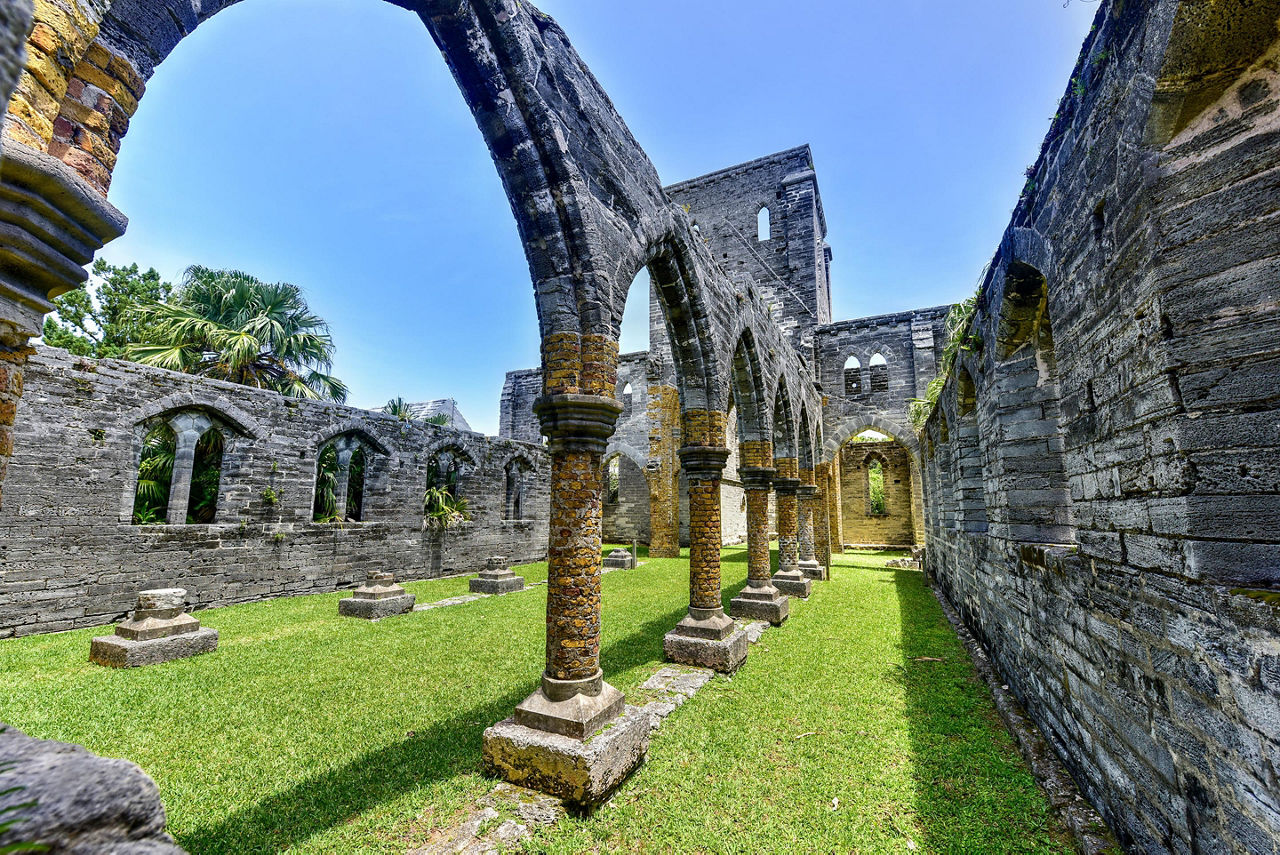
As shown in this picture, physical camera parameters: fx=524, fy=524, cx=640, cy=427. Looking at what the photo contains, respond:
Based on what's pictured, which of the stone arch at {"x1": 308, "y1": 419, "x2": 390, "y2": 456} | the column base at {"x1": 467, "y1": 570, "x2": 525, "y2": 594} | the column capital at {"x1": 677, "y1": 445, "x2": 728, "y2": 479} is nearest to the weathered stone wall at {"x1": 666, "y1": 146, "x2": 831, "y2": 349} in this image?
the column base at {"x1": 467, "y1": 570, "x2": 525, "y2": 594}

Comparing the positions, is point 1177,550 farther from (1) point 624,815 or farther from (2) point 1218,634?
(1) point 624,815

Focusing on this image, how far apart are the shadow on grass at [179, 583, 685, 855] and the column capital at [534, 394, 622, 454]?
2.47 m

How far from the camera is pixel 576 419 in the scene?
4.05 m

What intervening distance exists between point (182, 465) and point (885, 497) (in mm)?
22759

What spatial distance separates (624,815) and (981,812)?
2.31m

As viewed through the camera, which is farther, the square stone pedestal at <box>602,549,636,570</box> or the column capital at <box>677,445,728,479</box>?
the square stone pedestal at <box>602,549,636,570</box>

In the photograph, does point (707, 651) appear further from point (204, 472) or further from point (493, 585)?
point (204, 472)

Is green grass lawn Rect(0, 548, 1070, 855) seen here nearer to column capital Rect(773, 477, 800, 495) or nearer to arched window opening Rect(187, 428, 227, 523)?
arched window opening Rect(187, 428, 227, 523)

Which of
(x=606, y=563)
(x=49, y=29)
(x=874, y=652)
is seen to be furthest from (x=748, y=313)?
(x=606, y=563)

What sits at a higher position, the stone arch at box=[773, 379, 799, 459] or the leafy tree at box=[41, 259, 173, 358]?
the leafy tree at box=[41, 259, 173, 358]

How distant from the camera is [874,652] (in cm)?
694

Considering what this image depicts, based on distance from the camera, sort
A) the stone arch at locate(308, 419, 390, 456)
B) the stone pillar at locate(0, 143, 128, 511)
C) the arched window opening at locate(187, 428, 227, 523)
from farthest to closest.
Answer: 1. the stone arch at locate(308, 419, 390, 456)
2. the arched window opening at locate(187, 428, 227, 523)
3. the stone pillar at locate(0, 143, 128, 511)

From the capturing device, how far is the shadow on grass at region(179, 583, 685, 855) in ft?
9.95

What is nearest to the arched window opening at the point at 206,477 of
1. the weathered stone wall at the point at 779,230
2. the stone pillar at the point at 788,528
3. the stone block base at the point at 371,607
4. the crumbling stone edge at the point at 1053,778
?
the stone block base at the point at 371,607
